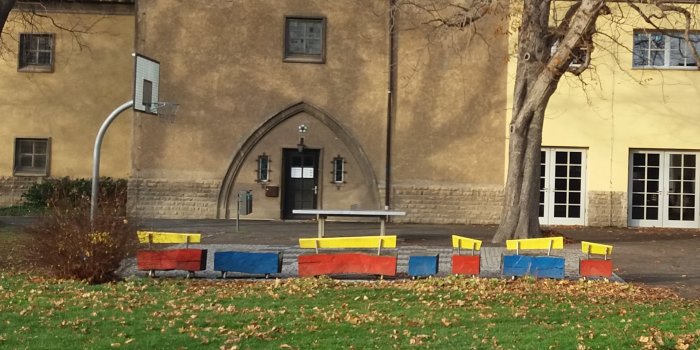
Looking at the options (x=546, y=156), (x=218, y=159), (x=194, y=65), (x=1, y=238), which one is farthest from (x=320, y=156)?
(x=1, y=238)

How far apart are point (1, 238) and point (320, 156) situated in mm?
9347

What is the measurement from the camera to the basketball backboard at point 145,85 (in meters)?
15.0

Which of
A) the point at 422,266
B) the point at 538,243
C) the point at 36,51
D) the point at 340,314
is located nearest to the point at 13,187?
the point at 36,51

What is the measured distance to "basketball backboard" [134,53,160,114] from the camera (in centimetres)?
1501

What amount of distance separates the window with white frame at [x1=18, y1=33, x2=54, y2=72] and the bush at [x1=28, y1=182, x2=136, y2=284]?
51.7 feet

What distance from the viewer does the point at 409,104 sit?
23.5 meters

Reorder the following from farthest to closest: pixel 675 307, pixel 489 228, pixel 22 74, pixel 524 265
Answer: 1. pixel 22 74
2. pixel 489 228
3. pixel 524 265
4. pixel 675 307

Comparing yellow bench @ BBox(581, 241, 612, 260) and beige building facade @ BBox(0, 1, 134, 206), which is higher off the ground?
beige building facade @ BBox(0, 1, 134, 206)

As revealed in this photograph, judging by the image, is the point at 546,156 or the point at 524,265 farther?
the point at 546,156

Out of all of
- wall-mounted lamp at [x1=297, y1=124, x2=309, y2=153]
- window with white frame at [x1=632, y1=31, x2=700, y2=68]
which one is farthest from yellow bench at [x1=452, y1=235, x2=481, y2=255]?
window with white frame at [x1=632, y1=31, x2=700, y2=68]

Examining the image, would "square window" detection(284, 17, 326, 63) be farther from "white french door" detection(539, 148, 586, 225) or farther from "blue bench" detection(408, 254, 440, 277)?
"blue bench" detection(408, 254, 440, 277)

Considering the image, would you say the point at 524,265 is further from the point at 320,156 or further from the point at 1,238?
the point at 320,156

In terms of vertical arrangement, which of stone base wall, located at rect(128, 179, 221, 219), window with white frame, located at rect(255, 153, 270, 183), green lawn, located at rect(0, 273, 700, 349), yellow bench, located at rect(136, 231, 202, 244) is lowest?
green lawn, located at rect(0, 273, 700, 349)

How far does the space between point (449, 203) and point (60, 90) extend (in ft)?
40.3
